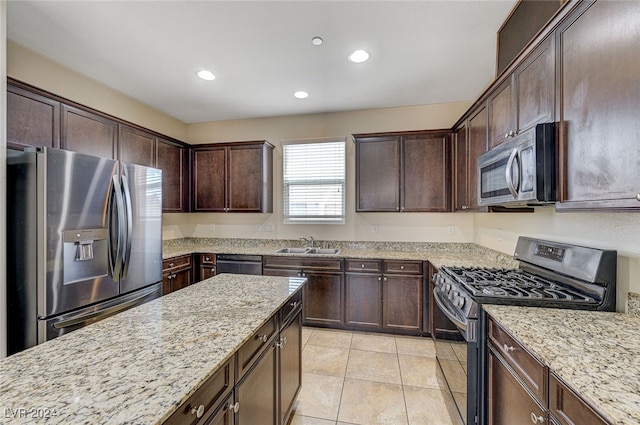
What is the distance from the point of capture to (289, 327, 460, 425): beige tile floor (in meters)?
1.95

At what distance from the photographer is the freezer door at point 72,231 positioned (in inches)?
72.5

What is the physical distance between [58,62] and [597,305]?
4.49 meters

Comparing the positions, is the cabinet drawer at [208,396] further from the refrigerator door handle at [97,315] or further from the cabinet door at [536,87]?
the cabinet door at [536,87]

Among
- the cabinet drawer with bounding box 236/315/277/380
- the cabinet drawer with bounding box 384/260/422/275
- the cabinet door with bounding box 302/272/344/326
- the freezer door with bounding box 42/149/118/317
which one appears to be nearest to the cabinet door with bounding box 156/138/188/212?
the freezer door with bounding box 42/149/118/317

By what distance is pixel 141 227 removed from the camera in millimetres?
2576

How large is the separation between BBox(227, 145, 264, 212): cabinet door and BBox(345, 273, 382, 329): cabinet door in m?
1.58

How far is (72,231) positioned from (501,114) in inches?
127

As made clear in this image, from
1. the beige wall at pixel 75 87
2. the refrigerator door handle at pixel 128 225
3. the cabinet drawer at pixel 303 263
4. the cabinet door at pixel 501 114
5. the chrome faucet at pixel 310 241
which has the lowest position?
the cabinet drawer at pixel 303 263

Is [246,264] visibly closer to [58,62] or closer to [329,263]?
[329,263]

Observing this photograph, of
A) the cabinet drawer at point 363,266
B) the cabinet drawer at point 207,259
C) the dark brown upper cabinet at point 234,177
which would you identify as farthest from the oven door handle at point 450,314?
the cabinet drawer at point 207,259

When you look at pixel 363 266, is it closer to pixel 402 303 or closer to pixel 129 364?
pixel 402 303

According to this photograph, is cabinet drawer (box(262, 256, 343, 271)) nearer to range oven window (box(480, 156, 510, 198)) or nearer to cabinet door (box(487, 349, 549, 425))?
range oven window (box(480, 156, 510, 198))

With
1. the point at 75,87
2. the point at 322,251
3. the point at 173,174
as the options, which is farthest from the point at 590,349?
the point at 75,87

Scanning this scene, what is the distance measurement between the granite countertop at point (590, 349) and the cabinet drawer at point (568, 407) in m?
0.05
